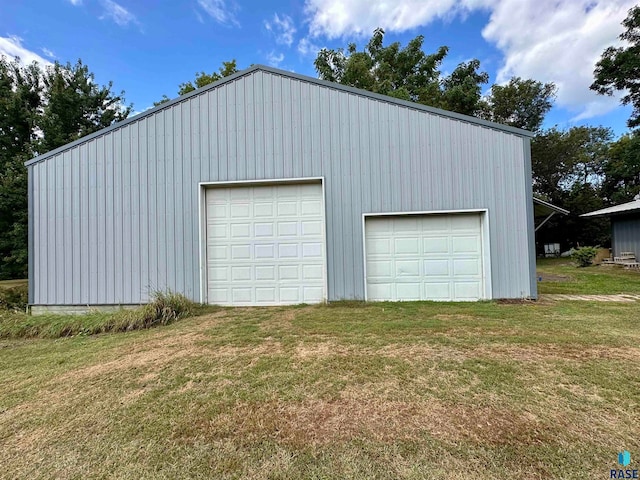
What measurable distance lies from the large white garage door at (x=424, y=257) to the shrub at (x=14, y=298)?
797 cm

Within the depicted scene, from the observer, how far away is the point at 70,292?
6637 mm

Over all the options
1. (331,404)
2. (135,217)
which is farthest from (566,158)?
(331,404)

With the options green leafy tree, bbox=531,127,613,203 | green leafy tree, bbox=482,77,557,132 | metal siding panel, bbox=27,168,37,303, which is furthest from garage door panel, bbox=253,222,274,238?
green leafy tree, bbox=531,127,613,203

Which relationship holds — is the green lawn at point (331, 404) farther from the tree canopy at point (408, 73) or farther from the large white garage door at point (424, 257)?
the tree canopy at point (408, 73)

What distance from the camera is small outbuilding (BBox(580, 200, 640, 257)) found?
13.8 metres

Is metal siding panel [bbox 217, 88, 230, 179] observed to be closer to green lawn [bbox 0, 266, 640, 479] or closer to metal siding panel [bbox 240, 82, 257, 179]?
metal siding panel [bbox 240, 82, 257, 179]

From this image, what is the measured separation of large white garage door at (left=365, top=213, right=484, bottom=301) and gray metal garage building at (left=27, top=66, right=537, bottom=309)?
0.07 ft

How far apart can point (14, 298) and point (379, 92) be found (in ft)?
54.2

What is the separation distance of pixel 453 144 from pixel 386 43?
15.4 m

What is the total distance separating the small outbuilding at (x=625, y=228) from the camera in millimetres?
13789

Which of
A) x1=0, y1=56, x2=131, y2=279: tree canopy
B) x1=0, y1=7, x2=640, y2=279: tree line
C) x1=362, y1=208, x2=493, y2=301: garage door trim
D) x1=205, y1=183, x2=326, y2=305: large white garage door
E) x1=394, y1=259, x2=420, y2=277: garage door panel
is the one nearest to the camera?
x1=362, y1=208, x2=493, y2=301: garage door trim

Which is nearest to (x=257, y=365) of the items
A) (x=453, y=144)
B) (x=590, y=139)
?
(x=453, y=144)

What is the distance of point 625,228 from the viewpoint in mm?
14461

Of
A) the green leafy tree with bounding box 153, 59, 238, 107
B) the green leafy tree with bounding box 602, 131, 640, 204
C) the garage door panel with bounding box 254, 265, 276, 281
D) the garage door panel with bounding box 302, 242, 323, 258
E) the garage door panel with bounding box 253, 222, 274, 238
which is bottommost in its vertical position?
the garage door panel with bounding box 254, 265, 276, 281
